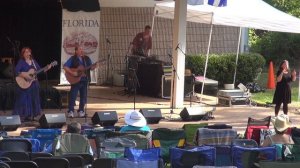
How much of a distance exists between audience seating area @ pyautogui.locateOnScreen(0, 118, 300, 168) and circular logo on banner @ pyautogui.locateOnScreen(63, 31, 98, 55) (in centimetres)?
974

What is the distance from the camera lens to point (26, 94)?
14773mm

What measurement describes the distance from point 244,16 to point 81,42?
521 cm

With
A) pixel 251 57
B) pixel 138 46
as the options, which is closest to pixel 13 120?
pixel 138 46

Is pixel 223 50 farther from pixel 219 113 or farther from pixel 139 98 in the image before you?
pixel 219 113

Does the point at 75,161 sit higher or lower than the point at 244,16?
lower

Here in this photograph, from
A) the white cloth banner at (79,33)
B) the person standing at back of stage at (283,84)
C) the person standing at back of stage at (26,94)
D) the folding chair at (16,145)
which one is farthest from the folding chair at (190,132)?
the white cloth banner at (79,33)

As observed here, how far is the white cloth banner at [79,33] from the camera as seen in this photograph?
2069 cm

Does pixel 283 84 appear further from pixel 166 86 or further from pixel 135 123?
pixel 135 123

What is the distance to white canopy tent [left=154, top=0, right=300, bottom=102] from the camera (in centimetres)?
1822

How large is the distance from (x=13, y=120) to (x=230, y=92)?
285 inches

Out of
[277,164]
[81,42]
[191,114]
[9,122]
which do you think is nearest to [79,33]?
[81,42]

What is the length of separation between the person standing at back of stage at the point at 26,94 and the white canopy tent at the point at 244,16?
547 centimetres

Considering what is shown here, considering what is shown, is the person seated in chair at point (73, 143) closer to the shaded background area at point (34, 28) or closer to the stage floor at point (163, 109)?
the stage floor at point (163, 109)

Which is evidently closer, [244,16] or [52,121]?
[52,121]
